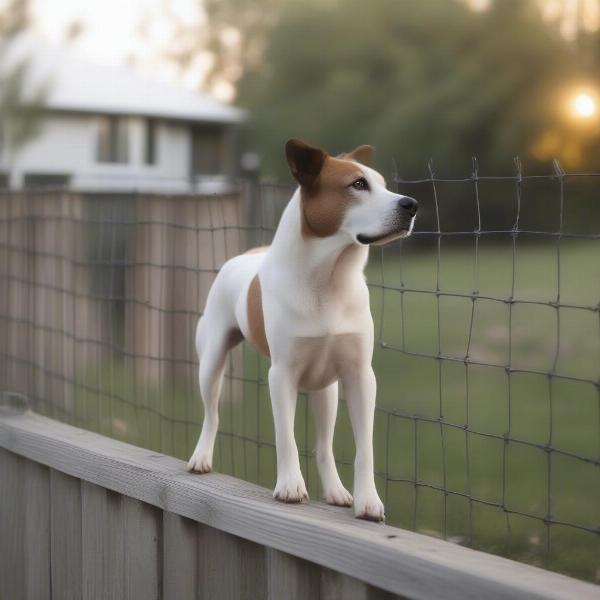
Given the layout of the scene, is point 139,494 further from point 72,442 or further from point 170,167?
point 170,167

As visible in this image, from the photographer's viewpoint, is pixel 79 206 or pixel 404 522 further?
pixel 79 206

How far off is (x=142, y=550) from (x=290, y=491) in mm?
530

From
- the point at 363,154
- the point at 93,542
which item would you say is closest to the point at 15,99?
the point at 93,542

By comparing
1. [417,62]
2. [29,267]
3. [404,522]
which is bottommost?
[404,522]

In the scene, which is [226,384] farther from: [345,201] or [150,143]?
[150,143]

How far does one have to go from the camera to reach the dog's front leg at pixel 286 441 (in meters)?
2.25

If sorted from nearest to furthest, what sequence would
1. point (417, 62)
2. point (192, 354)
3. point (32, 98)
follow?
point (192, 354) → point (32, 98) → point (417, 62)

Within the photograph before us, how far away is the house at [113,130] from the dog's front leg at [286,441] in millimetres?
25679

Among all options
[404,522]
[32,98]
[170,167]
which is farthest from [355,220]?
[170,167]

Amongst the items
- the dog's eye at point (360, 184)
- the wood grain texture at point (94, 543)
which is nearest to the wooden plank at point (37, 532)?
the wood grain texture at point (94, 543)

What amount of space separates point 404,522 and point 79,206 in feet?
9.67

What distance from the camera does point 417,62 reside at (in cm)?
3291

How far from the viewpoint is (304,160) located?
2189mm

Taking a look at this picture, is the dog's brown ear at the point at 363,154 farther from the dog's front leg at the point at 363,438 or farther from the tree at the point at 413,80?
the tree at the point at 413,80
